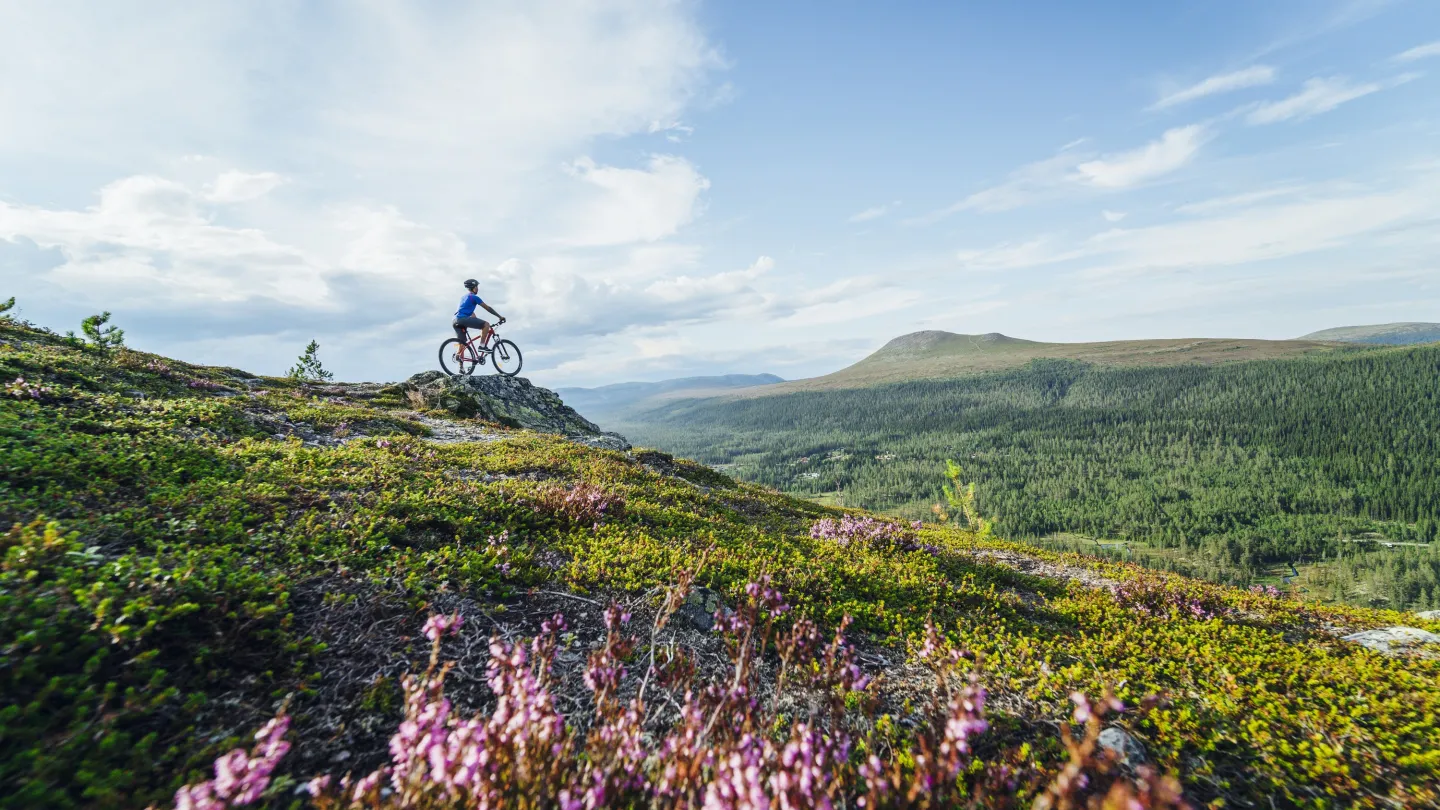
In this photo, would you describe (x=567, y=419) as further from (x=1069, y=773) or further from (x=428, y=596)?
(x=1069, y=773)

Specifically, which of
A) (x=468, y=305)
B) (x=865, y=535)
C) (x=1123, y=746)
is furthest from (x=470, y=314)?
(x=1123, y=746)

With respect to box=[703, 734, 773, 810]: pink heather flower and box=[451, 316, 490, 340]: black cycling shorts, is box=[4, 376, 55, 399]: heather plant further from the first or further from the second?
Result: box=[451, 316, 490, 340]: black cycling shorts

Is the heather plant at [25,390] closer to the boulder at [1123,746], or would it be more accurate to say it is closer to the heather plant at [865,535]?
the heather plant at [865,535]

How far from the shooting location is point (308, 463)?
974 cm

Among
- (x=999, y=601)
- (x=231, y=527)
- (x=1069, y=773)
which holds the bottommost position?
(x=999, y=601)

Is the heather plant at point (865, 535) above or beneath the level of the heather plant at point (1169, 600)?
above

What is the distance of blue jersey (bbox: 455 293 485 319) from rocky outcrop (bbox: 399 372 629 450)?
322cm

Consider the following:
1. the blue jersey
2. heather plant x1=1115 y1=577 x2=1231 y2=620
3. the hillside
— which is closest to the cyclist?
the blue jersey

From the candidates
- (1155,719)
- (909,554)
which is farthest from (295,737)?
(909,554)

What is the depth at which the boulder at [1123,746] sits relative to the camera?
4758 millimetres

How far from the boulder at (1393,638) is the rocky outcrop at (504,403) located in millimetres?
20209

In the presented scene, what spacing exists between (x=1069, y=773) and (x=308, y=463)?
11.7 metres

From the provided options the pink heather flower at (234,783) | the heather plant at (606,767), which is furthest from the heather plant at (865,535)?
the pink heather flower at (234,783)

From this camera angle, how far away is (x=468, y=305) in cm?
2545
